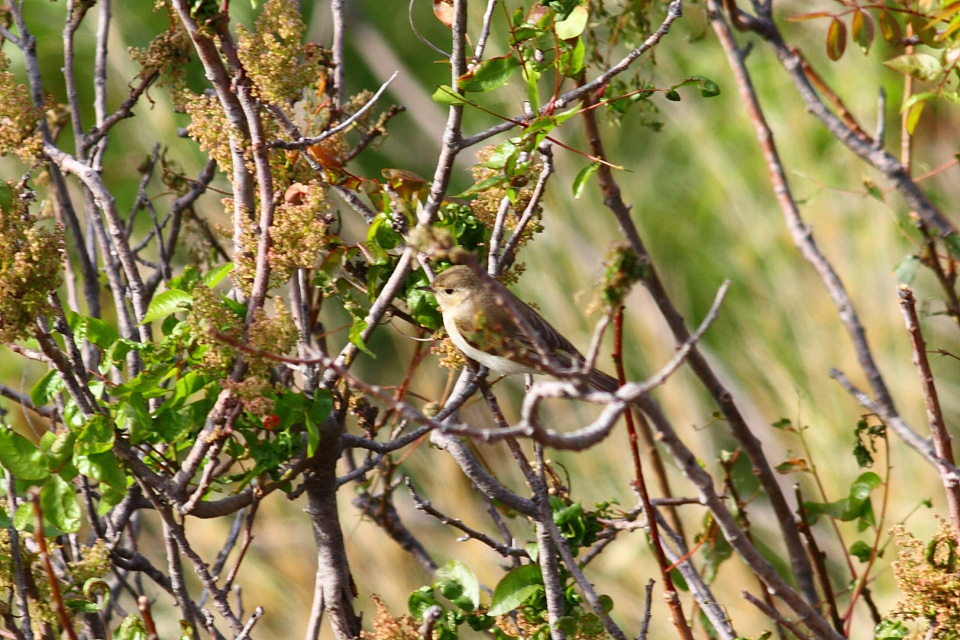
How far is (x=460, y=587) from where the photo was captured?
165 centimetres

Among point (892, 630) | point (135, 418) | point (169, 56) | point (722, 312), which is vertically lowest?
point (892, 630)

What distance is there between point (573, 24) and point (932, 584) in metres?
0.96

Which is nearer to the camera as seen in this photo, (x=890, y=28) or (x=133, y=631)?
(x=133, y=631)

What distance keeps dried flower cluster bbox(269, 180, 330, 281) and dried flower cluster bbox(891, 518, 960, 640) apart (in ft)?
3.14

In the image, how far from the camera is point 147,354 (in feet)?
4.80

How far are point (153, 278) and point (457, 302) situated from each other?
695 millimetres

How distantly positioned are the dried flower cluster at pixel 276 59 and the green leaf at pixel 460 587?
828 millimetres

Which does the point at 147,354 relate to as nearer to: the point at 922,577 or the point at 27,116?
the point at 27,116

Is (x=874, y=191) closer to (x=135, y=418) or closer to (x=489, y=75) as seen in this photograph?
(x=489, y=75)

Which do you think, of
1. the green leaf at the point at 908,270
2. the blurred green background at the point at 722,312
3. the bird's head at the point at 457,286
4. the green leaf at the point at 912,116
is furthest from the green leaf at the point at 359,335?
the blurred green background at the point at 722,312

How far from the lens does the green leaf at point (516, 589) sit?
159 cm

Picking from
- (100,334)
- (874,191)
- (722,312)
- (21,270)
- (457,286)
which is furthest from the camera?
(722,312)

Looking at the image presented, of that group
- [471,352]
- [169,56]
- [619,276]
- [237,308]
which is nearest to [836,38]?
[471,352]

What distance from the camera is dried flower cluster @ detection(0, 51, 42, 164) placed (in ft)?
4.78
